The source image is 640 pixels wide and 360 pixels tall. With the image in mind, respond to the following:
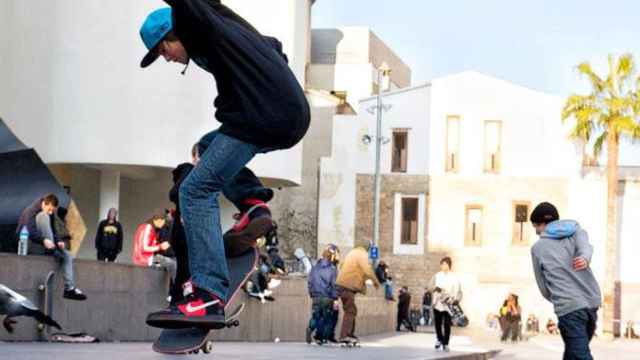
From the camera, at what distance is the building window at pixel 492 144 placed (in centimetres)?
6044

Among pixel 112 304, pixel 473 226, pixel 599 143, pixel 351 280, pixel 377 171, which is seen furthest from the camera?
pixel 473 226

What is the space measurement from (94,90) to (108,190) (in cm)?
451

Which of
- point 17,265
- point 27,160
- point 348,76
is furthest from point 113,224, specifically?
point 348,76

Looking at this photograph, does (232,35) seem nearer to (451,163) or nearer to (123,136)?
(123,136)

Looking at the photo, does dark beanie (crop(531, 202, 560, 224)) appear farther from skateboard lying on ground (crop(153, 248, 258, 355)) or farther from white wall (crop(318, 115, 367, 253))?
white wall (crop(318, 115, 367, 253))

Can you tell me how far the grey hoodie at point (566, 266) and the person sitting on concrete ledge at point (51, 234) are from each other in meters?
8.46

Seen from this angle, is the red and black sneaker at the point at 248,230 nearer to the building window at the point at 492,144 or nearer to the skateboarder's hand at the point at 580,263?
the skateboarder's hand at the point at 580,263

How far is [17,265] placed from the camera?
56.4 feet

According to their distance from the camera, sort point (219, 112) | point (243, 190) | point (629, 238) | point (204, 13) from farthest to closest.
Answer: point (629, 238) < point (243, 190) < point (219, 112) < point (204, 13)

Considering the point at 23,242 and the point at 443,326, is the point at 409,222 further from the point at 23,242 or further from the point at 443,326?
the point at 23,242

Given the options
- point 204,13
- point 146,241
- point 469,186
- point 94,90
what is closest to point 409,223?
point 469,186

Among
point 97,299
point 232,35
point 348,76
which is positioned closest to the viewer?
point 232,35

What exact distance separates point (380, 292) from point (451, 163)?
69.3 feet

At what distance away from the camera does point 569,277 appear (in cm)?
1095
